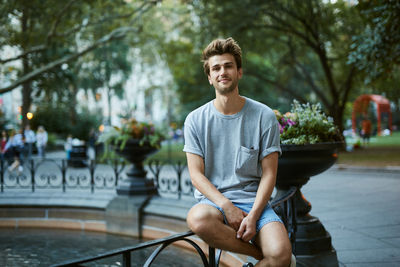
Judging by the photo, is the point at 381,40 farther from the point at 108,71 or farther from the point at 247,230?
the point at 108,71

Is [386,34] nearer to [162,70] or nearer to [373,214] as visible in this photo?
[373,214]

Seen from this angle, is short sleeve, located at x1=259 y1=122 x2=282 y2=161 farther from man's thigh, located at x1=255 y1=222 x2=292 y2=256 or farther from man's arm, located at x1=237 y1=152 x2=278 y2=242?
man's thigh, located at x1=255 y1=222 x2=292 y2=256

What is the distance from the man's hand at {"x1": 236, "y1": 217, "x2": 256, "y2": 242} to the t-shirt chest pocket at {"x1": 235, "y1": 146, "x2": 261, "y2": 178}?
1.22 ft

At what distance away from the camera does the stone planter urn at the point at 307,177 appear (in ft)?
12.6

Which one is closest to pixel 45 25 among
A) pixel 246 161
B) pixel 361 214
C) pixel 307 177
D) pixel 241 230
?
pixel 361 214

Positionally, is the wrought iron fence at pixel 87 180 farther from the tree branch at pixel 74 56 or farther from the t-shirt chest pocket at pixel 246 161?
the t-shirt chest pocket at pixel 246 161

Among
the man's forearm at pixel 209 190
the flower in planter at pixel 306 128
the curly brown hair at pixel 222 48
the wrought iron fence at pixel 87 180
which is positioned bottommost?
the wrought iron fence at pixel 87 180

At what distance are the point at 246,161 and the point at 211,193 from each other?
13.1 inches

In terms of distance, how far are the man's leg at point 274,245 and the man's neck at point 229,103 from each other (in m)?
0.83

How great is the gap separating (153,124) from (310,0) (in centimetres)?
1531

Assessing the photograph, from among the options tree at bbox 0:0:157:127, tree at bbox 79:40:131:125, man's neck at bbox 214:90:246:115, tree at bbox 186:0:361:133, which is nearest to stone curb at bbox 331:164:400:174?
tree at bbox 186:0:361:133

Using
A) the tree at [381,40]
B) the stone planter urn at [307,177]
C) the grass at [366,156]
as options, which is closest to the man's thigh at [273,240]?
the stone planter urn at [307,177]

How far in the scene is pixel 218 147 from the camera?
9.13ft

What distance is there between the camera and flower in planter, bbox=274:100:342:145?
13.1 feet
